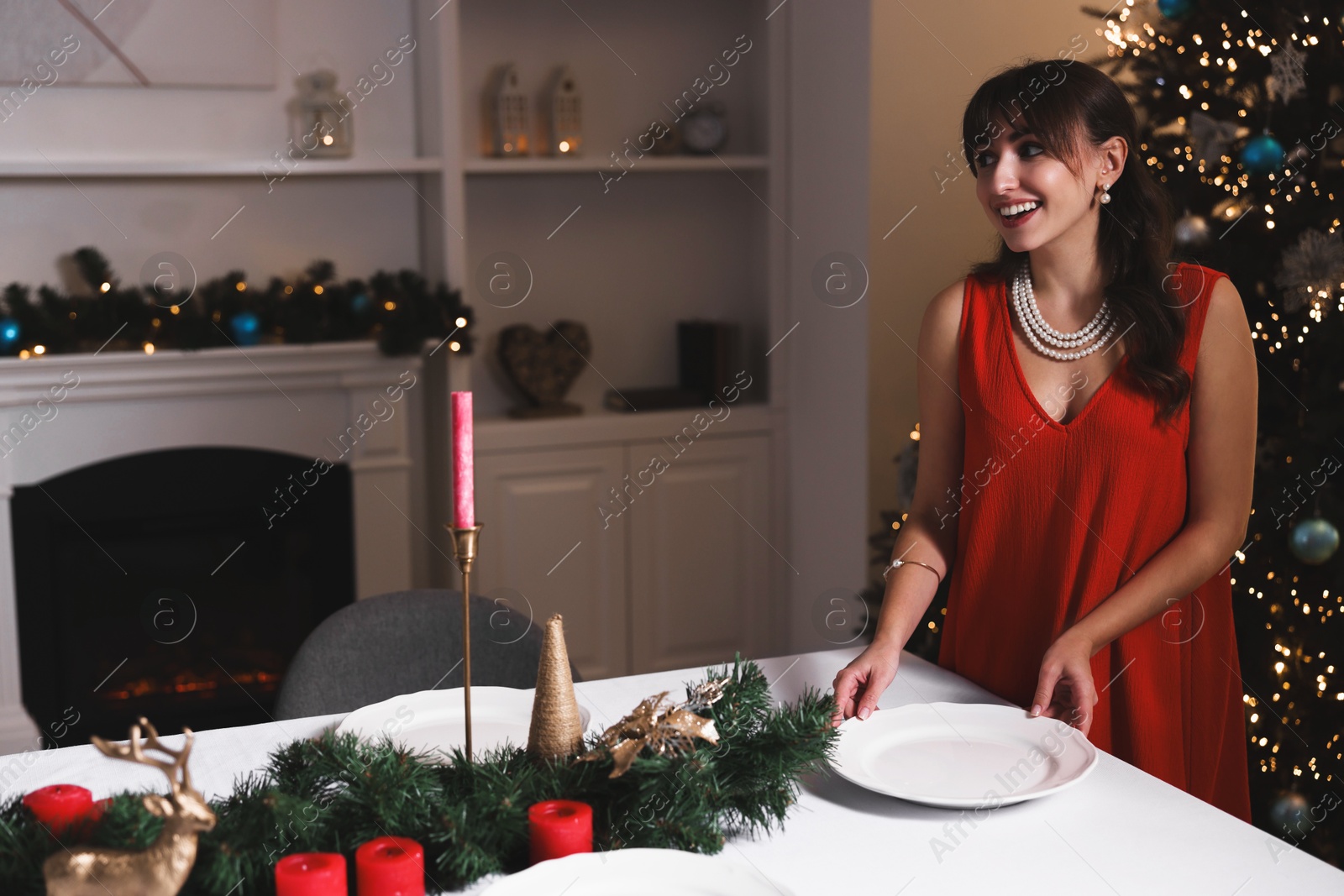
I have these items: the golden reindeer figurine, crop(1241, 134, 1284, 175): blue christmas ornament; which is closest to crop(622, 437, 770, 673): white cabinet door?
crop(1241, 134, 1284, 175): blue christmas ornament

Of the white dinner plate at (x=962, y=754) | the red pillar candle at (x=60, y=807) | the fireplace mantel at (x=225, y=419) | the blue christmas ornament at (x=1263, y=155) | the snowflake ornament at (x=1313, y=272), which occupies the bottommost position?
the white dinner plate at (x=962, y=754)

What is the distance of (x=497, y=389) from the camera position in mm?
3498

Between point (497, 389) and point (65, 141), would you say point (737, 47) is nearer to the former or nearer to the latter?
point (497, 389)

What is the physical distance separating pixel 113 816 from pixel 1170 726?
124cm

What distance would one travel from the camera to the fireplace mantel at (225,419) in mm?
2859

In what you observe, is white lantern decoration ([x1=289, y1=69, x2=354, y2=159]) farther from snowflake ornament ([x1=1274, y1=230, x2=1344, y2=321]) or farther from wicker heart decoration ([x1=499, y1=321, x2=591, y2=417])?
snowflake ornament ([x1=1274, y1=230, x2=1344, y2=321])

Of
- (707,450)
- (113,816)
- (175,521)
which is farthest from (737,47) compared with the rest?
(113,816)

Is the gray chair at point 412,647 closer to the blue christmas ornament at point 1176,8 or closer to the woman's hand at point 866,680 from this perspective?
the woman's hand at point 866,680

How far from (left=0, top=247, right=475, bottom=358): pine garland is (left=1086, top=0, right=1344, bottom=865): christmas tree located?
5.82ft

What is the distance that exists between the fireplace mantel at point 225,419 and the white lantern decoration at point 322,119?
532 millimetres

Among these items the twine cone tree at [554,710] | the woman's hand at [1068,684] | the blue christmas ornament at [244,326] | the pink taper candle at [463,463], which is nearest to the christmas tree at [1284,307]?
the woman's hand at [1068,684]

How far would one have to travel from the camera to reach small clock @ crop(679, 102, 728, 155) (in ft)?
11.3

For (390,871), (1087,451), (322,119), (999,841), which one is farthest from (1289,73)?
(322,119)

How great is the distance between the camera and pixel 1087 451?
1.49 metres
